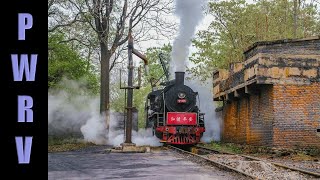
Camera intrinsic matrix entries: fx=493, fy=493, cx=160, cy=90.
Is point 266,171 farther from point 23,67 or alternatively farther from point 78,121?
point 78,121

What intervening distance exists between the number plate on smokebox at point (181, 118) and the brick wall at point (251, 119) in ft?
6.89

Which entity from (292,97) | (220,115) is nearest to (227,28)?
(220,115)

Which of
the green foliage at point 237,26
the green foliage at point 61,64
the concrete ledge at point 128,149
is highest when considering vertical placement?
the green foliage at point 237,26

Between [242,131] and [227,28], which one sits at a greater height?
[227,28]

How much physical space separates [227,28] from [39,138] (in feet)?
108

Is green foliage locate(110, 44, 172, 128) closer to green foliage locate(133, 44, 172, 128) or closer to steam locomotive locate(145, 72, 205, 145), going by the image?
green foliage locate(133, 44, 172, 128)

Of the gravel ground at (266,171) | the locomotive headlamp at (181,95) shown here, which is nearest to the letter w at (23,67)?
the gravel ground at (266,171)

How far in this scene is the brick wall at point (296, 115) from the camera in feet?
57.6

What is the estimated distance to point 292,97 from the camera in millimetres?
17688

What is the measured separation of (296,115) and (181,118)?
227 inches

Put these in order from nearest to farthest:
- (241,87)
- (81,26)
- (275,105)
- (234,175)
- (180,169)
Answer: (234,175) → (180,169) → (275,105) → (241,87) → (81,26)

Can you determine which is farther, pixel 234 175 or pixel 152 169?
pixel 152 169

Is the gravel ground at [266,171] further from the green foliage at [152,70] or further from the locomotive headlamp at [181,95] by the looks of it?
the green foliage at [152,70]

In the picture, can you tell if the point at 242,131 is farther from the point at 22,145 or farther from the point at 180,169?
the point at 22,145
